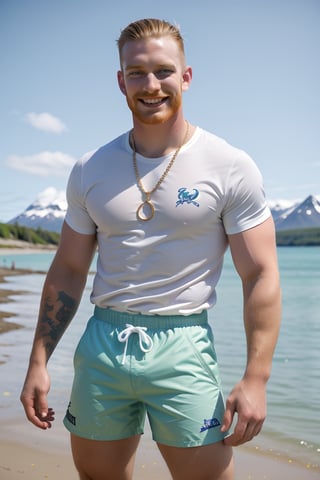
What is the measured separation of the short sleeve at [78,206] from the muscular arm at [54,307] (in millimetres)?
35

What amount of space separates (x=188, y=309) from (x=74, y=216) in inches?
23.2

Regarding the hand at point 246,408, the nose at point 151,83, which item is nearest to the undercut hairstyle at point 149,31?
the nose at point 151,83

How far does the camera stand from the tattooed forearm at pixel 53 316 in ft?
Answer: 8.96

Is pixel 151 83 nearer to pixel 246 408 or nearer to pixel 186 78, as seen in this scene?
pixel 186 78

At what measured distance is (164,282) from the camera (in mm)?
2414

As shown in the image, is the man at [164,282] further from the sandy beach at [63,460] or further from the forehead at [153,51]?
the sandy beach at [63,460]

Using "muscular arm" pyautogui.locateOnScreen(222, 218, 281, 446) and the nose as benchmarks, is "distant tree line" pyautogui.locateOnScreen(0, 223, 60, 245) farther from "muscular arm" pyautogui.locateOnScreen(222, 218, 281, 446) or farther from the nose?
"muscular arm" pyautogui.locateOnScreen(222, 218, 281, 446)

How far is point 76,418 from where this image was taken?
2.52 m

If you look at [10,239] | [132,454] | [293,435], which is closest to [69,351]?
[293,435]

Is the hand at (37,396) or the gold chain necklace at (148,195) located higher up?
the gold chain necklace at (148,195)

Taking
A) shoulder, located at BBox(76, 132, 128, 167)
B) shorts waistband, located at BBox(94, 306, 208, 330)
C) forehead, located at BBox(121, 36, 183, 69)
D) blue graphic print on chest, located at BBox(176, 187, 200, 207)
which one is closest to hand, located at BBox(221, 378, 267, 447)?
shorts waistband, located at BBox(94, 306, 208, 330)

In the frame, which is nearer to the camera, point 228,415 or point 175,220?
point 228,415

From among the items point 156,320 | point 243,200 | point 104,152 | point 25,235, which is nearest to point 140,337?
point 156,320

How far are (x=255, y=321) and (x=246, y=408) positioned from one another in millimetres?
299
